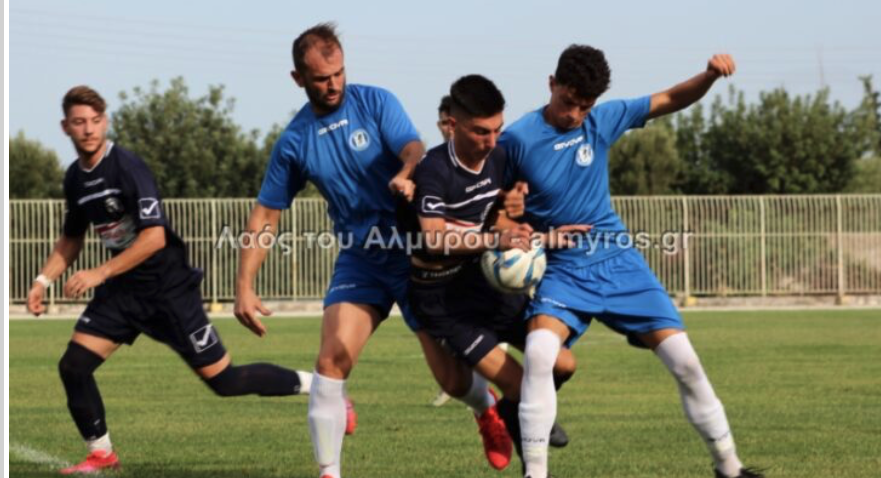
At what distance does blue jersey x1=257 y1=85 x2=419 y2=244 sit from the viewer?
28.4 feet

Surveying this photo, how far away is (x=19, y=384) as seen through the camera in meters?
17.1

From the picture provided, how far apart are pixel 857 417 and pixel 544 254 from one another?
17.0ft

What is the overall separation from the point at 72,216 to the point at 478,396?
→ 112 inches

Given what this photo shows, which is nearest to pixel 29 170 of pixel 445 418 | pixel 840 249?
pixel 840 249

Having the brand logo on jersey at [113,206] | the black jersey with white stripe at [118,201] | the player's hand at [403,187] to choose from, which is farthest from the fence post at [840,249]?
the player's hand at [403,187]

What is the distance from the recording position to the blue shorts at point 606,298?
27.4ft

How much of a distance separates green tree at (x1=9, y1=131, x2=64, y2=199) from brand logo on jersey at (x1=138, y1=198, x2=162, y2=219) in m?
36.5

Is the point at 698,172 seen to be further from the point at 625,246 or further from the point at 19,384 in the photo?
the point at 625,246

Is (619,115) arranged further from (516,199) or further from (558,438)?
(558,438)

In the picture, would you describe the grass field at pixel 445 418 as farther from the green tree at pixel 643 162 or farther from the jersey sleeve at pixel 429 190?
the green tree at pixel 643 162

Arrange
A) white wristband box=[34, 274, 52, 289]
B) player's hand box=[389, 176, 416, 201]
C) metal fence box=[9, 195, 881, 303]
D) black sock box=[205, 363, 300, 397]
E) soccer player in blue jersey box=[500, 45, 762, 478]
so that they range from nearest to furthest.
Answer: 1. player's hand box=[389, 176, 416, 201]
2. soccer player in blue jersey box=[500, 45, 762, 478]
3. white wristband box=[34, 274, 52, 289]
4. black sock box=[205, 363, 300, 397]
5. metal fence box=[9, 195, 881, 303]

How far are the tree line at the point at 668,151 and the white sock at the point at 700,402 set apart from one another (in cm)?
3739

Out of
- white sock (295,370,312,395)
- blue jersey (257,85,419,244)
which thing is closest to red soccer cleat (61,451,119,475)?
white sock (295,370,312,395)

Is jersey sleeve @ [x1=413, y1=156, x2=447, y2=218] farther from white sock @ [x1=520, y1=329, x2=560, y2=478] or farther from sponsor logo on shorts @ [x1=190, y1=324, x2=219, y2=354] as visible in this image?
sponsor logo on shorts @ [x1=190, y1=324, x2=219, y2=354]
